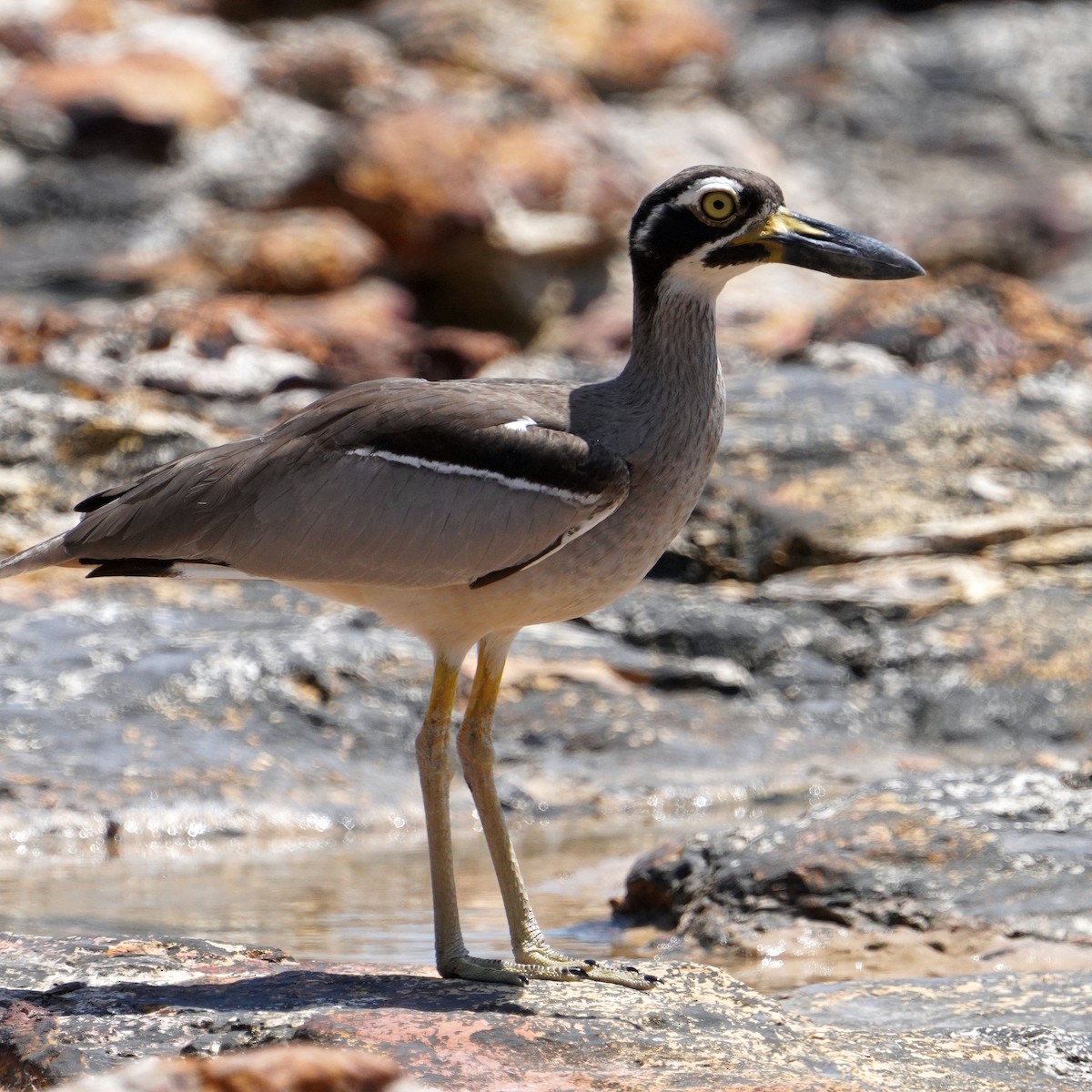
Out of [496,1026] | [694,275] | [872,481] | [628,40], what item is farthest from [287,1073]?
[628,40]

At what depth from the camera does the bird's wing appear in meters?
4.93

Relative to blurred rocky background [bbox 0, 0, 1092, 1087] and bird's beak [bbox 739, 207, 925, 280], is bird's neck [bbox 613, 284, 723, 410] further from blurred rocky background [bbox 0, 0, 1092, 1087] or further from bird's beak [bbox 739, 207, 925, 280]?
blurred rocky background [bbox 0, 0, 1092, 1087]

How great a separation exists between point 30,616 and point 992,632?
16.4ft

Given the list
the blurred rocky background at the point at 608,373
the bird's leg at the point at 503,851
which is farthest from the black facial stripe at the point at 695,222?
the blurred rocky background at the point at 608,373

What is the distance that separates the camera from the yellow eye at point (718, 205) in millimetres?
5223

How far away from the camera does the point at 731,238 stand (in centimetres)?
528

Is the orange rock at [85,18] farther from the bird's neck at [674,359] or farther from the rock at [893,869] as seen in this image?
the bird's neck at [674,359]

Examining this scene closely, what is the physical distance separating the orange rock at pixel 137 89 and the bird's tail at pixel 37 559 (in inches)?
458

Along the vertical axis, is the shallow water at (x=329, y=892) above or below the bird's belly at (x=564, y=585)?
below

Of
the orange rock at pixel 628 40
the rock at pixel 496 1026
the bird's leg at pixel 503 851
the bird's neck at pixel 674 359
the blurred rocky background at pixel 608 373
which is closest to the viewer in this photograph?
the rock at pixel 496 1026

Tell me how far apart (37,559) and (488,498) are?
4.65ft

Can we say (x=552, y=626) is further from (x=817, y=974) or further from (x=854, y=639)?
(x=817, y=974)

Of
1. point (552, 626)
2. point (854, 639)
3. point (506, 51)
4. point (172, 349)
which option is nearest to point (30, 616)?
point (552, 626)

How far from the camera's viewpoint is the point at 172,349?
39.4 ft
